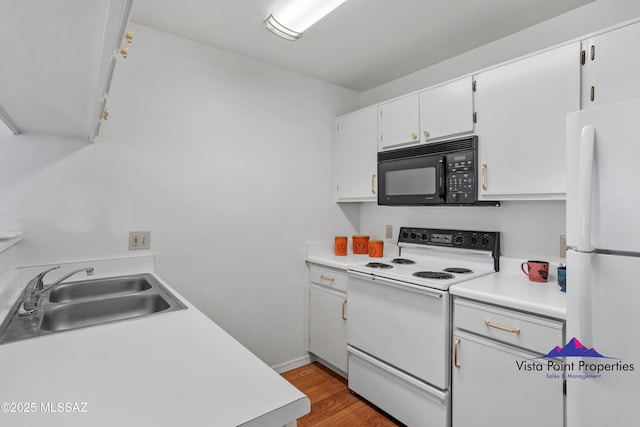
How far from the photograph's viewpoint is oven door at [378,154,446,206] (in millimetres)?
2115

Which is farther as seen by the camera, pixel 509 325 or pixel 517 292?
pixel 517 292

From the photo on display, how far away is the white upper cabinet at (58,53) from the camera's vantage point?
58 centimetres

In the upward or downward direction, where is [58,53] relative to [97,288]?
upward

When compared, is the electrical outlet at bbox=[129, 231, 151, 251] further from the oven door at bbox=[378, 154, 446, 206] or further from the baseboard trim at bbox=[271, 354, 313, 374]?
the oven door at bbox=[378, 154, 446, 206]

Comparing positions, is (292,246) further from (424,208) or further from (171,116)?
(171,116)

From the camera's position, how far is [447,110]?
82.5 inches

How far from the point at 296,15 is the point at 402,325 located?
6.18 feet

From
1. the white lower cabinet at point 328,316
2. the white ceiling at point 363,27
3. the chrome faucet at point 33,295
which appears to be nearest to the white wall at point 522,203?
the white ceiling at point 363,27

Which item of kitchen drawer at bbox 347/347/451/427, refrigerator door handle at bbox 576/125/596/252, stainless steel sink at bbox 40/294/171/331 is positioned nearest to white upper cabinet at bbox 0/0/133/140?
stainless steel sink at bbox 40/294/171/331

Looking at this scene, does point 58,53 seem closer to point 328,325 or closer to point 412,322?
point 412,322

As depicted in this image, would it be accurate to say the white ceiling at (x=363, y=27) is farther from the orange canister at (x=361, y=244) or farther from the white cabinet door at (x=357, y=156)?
the orange canister at (x=361, y=244)

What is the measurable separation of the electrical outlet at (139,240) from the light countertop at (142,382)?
0.96 m

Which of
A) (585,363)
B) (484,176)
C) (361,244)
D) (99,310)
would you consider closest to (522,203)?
(484,176)

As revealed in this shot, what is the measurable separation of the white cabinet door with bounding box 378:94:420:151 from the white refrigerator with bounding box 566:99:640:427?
4.04 feet
